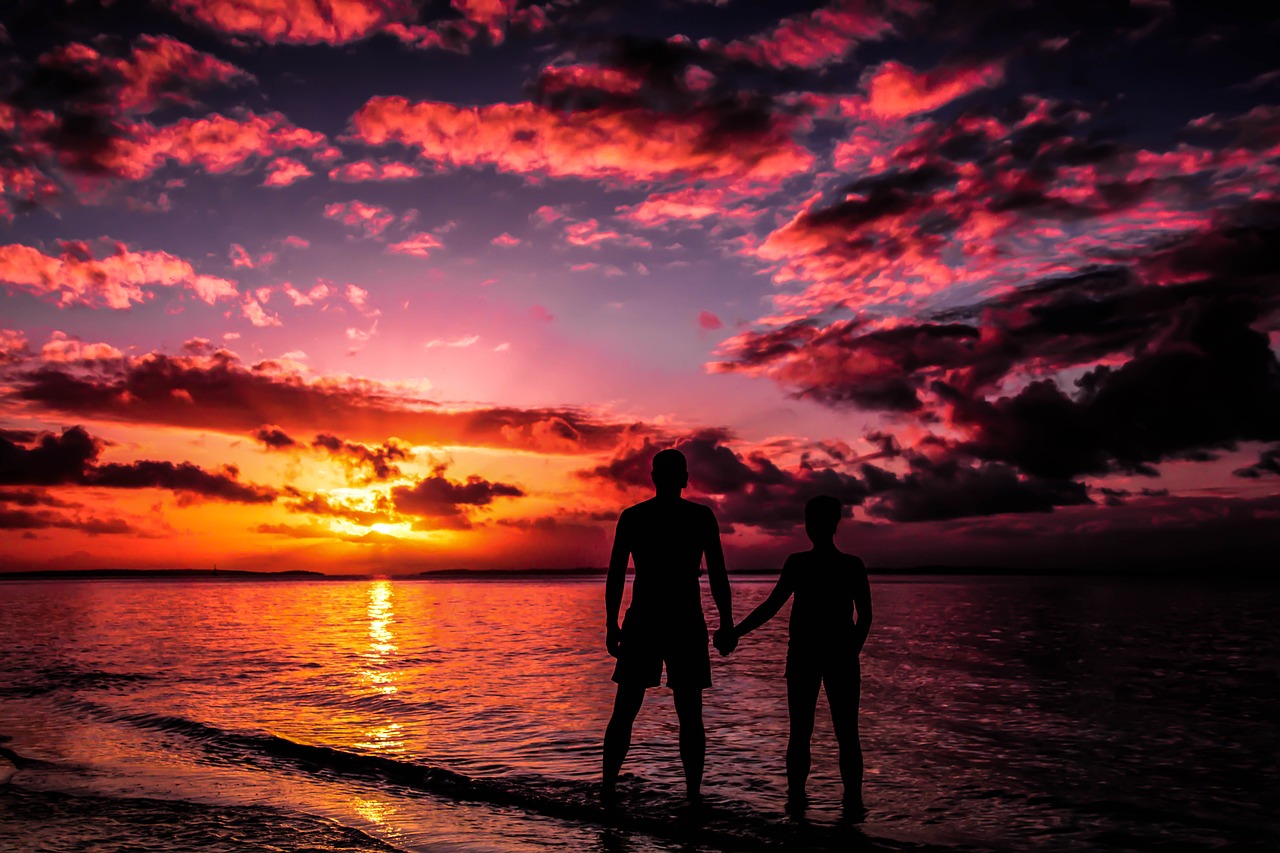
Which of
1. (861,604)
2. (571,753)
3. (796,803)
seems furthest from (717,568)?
(571,753)

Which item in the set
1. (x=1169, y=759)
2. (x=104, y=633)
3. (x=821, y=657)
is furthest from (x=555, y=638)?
(x=821, y=657)

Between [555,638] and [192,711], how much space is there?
1477 centimetres

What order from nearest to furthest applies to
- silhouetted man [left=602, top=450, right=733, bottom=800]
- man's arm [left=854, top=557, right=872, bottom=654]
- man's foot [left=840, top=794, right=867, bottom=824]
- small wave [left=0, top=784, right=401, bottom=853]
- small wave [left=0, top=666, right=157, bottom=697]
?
small wave [left=0, top=784, right=401, bottom=853] < man's arm [left=854, top=557, right=872, bottom=654] < silhouetted man [left=602, top=450, right=733, bottom=800] < man's foot [left=840, top=794, right=867, bottom=824] < small wave [left=0, top=666, right=157, bottom=697]

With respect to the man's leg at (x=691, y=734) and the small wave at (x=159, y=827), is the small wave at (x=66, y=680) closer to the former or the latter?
the small wave at (x=159, y=827)

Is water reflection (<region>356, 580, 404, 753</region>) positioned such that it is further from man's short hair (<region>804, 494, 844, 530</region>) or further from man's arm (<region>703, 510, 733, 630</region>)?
man's short hair (<region>804, 494, 844, 530</region>)

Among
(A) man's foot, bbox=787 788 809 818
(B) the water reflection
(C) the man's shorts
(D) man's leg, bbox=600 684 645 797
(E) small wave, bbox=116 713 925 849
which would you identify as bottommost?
(B) the water reflection

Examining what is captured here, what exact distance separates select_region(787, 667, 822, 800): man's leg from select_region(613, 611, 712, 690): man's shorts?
68 centimetres

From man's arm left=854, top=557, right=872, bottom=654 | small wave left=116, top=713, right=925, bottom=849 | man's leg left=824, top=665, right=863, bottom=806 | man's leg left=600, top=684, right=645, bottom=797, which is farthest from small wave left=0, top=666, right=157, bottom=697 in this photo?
man's arm left=854, top=557, right=872, bottom=654

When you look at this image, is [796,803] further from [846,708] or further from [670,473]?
[670,473]

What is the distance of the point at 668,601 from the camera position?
6605 mm

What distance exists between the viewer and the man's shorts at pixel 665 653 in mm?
6516

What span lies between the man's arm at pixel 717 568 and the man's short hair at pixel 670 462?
422 mm

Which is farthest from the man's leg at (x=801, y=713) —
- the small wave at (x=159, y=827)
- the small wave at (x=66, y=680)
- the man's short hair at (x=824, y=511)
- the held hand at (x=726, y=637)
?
the small wave at (x=66, y=680)

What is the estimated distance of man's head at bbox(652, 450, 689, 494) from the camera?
669 cm
